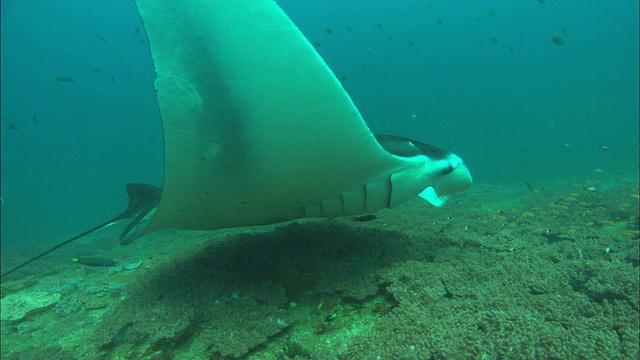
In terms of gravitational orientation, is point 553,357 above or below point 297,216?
below

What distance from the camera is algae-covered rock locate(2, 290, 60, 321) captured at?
11.4 ft

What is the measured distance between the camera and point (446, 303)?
7.08ft

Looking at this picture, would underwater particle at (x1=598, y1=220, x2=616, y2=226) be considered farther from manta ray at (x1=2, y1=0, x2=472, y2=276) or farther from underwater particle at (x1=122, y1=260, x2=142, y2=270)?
underwater particle at (x1=122, y1=260, x2=142, y2=270)

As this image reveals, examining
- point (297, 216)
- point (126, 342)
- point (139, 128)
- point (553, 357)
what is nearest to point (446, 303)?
point (553, 357)

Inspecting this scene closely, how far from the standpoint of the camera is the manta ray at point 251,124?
61.1 inches

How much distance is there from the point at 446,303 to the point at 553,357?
0.62 meters

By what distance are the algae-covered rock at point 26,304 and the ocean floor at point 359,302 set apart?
0.02 metres

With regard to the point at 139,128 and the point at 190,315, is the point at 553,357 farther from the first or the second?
the point at 139,128

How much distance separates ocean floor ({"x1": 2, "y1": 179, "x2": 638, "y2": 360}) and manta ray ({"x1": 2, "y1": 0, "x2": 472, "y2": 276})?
0.73m

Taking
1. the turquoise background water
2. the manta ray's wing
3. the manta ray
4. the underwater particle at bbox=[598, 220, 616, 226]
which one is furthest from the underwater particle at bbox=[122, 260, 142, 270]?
the turquoise background water

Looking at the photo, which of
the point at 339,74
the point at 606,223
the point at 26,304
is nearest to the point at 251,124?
the point at 26,304

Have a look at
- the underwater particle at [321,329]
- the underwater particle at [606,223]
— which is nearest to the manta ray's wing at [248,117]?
the underwater particle at [321,329]

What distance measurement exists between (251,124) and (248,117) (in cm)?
4

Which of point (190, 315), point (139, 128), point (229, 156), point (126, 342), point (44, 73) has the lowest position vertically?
point (139, 128)
